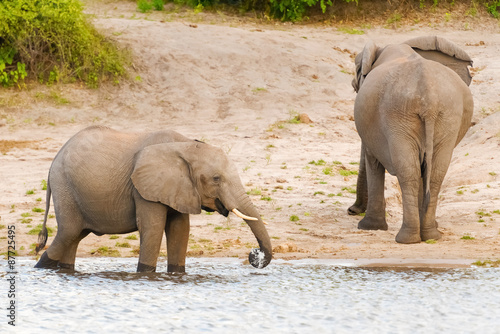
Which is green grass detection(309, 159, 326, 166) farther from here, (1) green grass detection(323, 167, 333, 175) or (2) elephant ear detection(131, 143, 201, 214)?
(2) elephant ear detection(131, 143, 201, 214)

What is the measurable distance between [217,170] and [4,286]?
2107 mm

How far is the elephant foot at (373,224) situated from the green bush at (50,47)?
783 cm

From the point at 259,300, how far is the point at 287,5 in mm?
15121

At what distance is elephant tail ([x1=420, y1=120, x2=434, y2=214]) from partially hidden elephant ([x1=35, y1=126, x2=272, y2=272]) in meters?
2.56

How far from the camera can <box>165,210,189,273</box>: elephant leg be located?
7680 mm

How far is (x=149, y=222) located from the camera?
7316 millimetres

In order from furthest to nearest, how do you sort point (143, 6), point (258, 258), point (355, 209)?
point (143, 6)
point (355, 209)
point (258, 258)

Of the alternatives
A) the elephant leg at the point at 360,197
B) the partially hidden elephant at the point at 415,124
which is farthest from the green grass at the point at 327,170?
the partially hidden elephant at the point at 415,124

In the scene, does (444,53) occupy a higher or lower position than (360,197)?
higher

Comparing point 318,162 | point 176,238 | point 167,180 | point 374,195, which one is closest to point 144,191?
point 167,180

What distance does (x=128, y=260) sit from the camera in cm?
909

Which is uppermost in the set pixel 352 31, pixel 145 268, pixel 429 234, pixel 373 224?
pixel 352 31

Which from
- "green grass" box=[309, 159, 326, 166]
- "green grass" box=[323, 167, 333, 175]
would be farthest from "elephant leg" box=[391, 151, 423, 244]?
"green grass" box=[309, 159, 326, 166]

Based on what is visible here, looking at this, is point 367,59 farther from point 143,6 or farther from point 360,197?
point 143,6
